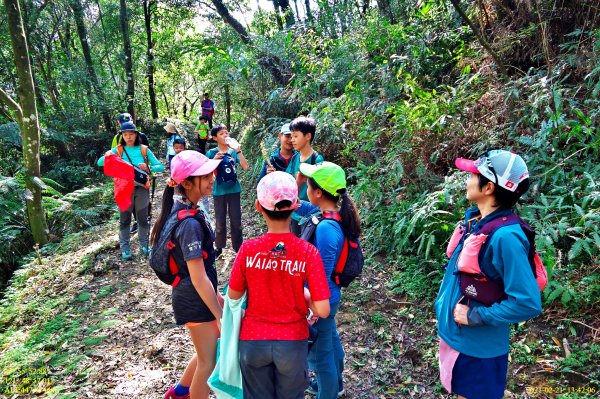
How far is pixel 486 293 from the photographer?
1999mm

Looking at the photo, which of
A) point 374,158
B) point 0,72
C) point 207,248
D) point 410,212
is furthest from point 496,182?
point 0,72

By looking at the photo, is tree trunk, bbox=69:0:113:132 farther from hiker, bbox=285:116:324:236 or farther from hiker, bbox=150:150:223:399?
hiker, bbox=150:150:223:399

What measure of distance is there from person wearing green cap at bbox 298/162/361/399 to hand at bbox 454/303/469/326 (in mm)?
761

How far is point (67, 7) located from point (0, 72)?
3.58 meters

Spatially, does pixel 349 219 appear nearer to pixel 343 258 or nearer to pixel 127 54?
pixel 343 258

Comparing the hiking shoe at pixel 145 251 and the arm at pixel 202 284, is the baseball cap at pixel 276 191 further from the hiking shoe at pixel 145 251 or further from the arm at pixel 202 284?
the hiking shoe at pixel 145 251

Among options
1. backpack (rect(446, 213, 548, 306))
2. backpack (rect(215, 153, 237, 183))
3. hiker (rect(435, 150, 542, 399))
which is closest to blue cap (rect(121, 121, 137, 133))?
backpack (rect(215, 153, 237, 183))

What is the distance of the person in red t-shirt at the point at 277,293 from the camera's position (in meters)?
2.06

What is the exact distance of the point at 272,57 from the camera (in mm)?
10703

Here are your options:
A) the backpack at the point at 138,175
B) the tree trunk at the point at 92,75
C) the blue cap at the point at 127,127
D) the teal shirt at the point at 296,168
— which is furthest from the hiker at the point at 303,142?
the tree trunk at the point at 92,75

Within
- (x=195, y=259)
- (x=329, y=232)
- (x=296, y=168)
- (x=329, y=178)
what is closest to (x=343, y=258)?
(x=329, y=232)

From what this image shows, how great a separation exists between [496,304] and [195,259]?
1740 mm

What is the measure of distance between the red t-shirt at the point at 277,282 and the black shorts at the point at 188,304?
0.56 meters

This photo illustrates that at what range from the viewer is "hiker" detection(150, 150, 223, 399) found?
241cm
